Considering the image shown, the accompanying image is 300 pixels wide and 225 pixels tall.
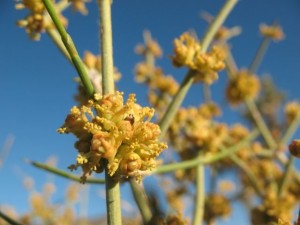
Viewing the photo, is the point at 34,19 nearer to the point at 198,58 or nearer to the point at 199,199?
the point at 198,58

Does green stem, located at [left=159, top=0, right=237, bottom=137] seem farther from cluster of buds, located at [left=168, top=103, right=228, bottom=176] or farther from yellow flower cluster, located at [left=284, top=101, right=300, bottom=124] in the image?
yellow flower cluster, located at [left=284, top=101, right=300, bottom=124]

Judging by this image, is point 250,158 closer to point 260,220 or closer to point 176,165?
point 260,220

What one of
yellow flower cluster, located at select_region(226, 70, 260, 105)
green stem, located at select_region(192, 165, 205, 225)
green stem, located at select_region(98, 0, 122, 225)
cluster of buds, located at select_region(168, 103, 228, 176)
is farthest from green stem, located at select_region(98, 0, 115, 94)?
yellow flower cluster, located at select_region(226, 70, 260, 105)

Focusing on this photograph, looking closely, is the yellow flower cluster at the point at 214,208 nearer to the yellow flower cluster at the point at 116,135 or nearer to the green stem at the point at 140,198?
the green stem at the point at 140,198

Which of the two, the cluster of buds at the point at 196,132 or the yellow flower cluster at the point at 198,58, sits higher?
the cluster of buds at the point at 196,132

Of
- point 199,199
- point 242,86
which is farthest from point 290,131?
point 199,199

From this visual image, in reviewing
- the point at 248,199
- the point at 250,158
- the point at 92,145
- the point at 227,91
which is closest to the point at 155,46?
the point at 227,91

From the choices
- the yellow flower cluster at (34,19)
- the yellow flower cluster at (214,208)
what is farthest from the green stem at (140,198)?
the yellow flower cluster at (214,208)
